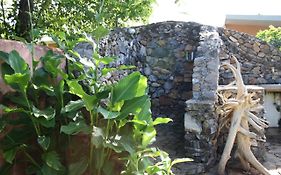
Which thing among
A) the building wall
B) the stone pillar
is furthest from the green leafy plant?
the building wall

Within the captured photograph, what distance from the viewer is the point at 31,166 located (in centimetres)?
187

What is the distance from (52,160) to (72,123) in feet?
0.72

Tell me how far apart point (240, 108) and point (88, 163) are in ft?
8.51

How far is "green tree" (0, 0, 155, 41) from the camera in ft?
13.9

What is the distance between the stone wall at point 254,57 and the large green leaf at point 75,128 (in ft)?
15.2

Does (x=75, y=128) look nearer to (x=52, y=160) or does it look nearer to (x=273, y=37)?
(x=52, y=160)

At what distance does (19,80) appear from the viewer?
1.64 metres

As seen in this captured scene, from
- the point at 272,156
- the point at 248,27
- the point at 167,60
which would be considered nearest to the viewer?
the point at 272,156

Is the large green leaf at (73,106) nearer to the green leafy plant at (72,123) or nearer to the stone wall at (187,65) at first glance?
the green leafy plant at (72,123)

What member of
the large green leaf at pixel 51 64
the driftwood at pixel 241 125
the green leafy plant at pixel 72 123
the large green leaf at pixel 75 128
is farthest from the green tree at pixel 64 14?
the large green leaf at pixel 75 128

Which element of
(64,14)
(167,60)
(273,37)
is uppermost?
(64,14)

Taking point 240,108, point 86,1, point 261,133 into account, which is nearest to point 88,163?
point 240,108

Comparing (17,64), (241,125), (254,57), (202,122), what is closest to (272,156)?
(241,125)

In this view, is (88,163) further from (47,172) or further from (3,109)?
(3,109)
